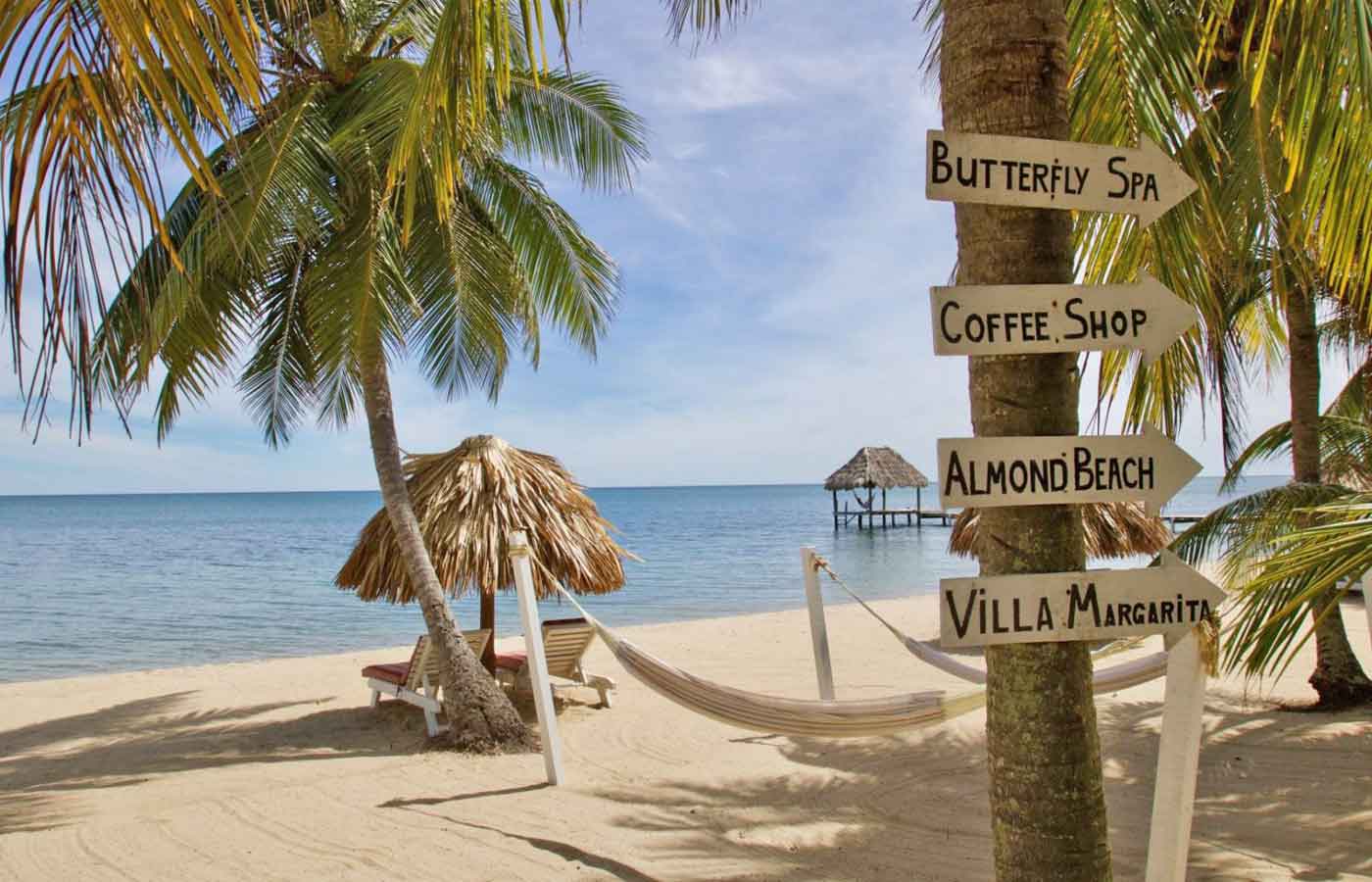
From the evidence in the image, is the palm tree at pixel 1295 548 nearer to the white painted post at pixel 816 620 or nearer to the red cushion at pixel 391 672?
the white painted post at pixel 816 620

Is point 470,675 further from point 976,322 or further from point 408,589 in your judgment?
point 976,322

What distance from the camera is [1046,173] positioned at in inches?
72.3

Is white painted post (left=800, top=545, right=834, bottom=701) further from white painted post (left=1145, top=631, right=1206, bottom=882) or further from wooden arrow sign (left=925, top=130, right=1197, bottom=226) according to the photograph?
wooden arrow sign (left=925, top=130, right=1197, bottom=226)

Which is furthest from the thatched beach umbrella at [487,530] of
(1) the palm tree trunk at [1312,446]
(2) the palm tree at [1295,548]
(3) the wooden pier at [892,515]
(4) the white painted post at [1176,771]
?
(3) the wooden pier at [892,515]

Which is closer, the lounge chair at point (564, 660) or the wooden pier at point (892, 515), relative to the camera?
the lounge chair at point (564, 660)

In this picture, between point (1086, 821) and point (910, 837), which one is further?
point (910, 837)

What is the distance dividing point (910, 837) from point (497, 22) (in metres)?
3.37

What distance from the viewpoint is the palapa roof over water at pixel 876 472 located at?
3117cm

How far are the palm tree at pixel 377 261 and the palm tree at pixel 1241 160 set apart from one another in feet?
9.83

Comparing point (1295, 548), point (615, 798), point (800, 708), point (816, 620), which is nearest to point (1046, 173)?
point (1295, 548)

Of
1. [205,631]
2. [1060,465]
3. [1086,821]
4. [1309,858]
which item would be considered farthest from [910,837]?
[205,631]

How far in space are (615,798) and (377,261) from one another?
3294 millimetres

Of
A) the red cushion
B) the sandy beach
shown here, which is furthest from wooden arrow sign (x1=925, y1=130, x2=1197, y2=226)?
the red cushion

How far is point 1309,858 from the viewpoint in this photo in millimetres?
3471
